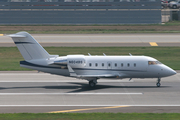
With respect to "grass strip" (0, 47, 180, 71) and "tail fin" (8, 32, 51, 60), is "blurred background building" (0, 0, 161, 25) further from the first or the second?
"tail fin" (8, 32, 51, 60)

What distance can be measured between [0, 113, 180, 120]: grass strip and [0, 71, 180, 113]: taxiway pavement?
5.30ft

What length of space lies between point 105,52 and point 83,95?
2481cm

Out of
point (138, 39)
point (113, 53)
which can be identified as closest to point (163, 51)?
point (113, 53)

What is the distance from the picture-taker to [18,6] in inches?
3593

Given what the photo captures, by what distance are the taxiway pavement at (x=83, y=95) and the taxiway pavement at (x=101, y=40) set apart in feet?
83.5

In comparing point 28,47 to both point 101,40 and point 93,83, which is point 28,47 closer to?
point 93,83

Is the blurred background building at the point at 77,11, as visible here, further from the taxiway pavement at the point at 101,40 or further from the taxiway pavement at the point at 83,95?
the taxiway pavement at the point at 83,95

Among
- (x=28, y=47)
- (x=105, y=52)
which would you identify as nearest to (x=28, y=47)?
(x=28, y=47)

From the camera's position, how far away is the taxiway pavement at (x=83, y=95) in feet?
71.4

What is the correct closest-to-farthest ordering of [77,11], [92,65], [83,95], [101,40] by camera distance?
1. [83,95]
2. [92,65]
3. [101,40]
4. [77,11]

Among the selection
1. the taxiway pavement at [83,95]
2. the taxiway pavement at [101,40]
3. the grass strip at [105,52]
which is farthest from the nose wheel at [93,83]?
the taxiway pavement at [101,40]

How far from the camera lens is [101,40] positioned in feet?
204

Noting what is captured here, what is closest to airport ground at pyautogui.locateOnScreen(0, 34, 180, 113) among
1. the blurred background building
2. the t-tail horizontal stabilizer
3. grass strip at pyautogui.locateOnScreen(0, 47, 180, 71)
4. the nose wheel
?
the nose wheel

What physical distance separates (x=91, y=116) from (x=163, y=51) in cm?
3488
